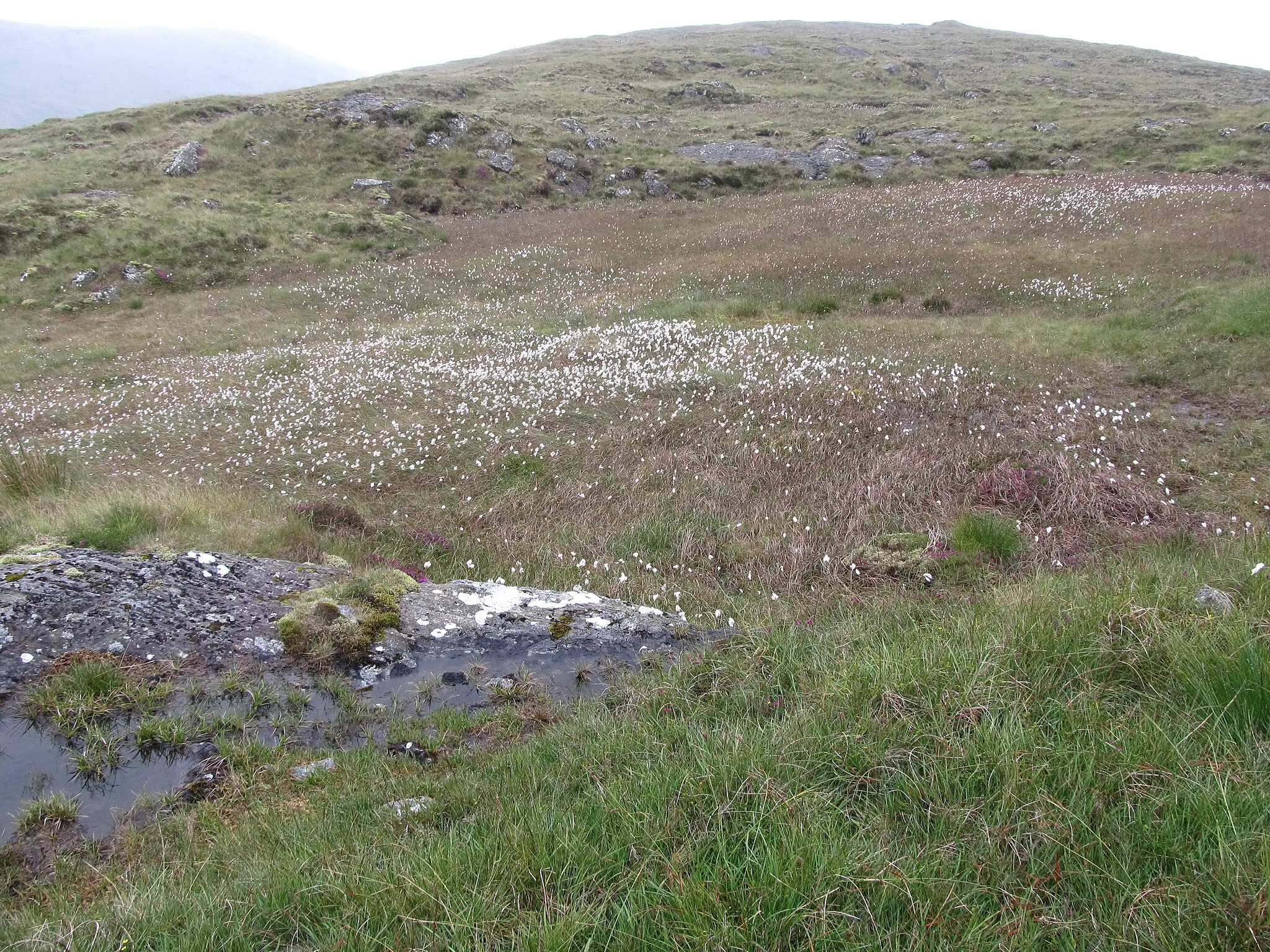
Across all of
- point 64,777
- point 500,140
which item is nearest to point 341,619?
point 64,777

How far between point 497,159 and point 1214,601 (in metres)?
42.9

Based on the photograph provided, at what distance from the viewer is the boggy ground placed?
8.75 ft

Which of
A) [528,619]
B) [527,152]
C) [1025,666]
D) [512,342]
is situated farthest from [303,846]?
[527,152]

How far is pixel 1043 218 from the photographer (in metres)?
23.7

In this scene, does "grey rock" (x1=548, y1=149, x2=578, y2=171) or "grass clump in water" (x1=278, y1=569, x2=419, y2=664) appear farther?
"grey rock" (x1=548, y1=149, x2=578, y2=171)

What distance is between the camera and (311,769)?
443 cm

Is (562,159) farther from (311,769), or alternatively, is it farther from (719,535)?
(311,769)

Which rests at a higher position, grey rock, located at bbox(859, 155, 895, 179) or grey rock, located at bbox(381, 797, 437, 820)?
grey rock, located at bbox(859, 155, 895, 179)

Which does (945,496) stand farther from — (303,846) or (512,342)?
(512,342)

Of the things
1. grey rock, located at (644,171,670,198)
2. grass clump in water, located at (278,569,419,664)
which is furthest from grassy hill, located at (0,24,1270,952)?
grey rock, located at (644,171,670,198)

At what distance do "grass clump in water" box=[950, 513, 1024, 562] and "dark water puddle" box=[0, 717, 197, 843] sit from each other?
7.25 metres

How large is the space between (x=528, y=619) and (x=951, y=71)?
94.4m

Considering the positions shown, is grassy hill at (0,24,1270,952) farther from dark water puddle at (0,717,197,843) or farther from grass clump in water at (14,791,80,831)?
dark water puddle at (0,717,197,843)

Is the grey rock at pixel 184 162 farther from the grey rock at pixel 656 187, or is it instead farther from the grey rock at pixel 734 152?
the grey rock at pixel 734 152
